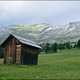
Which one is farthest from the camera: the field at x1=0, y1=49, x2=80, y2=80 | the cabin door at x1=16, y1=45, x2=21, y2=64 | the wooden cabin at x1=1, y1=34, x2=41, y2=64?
the wooden cabin at x1=1, y1=34, x2=41, y2=64

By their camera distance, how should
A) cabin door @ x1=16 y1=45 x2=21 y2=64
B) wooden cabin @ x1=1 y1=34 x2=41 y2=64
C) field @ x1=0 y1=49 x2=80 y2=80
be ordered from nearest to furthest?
1. field @ x1=0 y1=49 x2=80 y2=80
2. cabin door @ x1=16 y1=45 x2=21 y2=64
3. wooden cabin @ x1=1 y1=34 x2=41 y2=64

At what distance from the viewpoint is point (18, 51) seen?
4316 cm

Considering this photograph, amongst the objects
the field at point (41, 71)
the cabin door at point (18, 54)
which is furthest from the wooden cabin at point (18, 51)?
the field at point (41, 71)

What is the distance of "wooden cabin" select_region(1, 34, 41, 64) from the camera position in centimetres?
4269

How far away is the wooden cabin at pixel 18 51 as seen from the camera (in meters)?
42.7

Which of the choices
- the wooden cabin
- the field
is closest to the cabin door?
the wooden cabin

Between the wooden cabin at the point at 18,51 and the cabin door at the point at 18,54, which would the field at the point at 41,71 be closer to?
the cabin door at the point at 18,54

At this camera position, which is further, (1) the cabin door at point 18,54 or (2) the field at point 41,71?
(1) the cabin door at point 18,54

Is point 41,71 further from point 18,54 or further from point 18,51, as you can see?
point 18,51

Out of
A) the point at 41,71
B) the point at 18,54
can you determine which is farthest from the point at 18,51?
the point at 41,71

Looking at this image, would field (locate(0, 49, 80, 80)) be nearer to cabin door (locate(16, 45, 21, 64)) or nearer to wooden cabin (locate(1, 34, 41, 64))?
cabin door (locate(16, 45, 21, 64))

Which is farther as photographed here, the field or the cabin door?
the cabin door

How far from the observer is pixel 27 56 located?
141ft

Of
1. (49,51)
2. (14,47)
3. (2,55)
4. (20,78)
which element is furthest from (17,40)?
(20,78)
